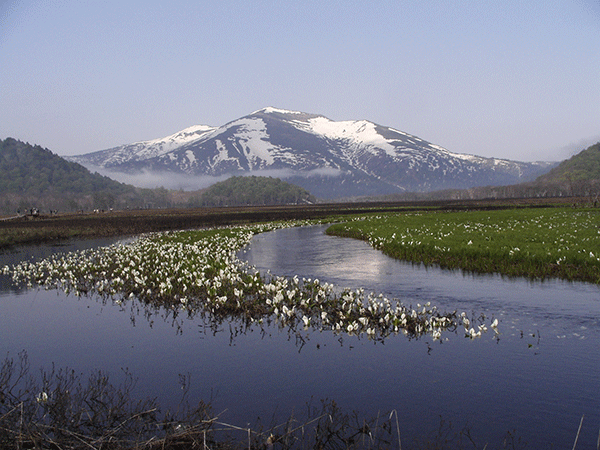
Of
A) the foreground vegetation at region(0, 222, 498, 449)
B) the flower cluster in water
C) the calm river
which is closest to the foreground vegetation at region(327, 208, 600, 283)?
the calm river

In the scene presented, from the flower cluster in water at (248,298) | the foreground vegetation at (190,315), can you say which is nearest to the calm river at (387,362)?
the foreground vegetation at (190,315)

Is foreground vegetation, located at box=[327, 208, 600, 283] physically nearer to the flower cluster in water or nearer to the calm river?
the calm river

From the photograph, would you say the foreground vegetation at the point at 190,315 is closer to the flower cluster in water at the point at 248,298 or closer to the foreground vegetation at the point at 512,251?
the flower cluster in water at the point at 248,298

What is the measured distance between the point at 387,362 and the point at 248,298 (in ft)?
30.0

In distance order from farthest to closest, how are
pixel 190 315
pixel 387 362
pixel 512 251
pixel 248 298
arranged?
1. pixel 512 251
2. pixel 248 298
3. pixel 190 315
4. pixel 387 362

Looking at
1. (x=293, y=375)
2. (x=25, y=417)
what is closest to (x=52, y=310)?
(x=25, y=417)

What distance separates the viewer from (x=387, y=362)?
13.3 m

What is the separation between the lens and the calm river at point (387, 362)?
1025cm

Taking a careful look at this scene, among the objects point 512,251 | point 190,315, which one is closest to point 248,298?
point 190,315

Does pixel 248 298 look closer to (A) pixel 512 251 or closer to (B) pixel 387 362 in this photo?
(B) pixel 387 362

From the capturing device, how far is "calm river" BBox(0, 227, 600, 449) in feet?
33.6

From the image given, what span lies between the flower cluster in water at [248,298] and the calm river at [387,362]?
35.4 inches

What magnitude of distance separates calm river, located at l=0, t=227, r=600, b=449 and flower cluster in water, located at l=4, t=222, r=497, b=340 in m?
0.90

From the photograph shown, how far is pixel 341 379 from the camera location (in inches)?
478
